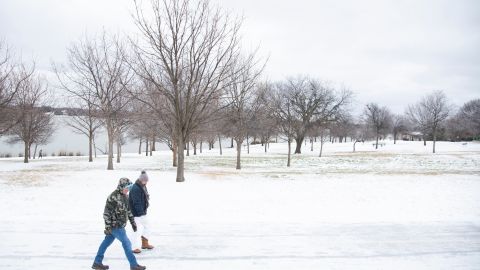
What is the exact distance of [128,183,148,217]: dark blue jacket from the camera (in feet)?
22.6

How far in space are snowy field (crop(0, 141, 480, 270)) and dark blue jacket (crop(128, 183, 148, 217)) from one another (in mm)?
800

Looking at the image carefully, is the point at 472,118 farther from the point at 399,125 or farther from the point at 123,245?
the point at 123,245

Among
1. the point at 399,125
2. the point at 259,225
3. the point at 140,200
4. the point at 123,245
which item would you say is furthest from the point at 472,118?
the point at 123,245

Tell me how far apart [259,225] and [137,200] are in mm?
3411

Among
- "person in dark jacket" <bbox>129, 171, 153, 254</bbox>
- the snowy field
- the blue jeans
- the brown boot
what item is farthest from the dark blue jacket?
the blue jeans

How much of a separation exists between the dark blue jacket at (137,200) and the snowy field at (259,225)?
800mm

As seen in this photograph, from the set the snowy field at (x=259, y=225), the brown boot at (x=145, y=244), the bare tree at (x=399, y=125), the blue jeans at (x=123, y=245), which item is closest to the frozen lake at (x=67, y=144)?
the snowy field at (x=259, y=225)

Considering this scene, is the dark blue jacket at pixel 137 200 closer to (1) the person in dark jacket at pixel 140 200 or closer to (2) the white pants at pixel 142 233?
(1) the person in dark jacket at pixel 140 200

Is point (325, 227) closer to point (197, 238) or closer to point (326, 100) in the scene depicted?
point (197, 238)

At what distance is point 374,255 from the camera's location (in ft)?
22.9

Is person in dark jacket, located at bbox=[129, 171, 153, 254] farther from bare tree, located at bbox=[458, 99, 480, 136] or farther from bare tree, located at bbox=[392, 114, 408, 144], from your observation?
bare tree, located at bbox=[392, 114, 408, 144]

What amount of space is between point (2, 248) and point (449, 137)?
9399 centimetres

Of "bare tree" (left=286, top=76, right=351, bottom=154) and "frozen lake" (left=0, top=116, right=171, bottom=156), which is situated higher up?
"bare tree" (left=286, top=76, right=351, bottom=154)

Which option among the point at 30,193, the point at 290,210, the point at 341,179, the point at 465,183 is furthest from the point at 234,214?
the point at 465,183
